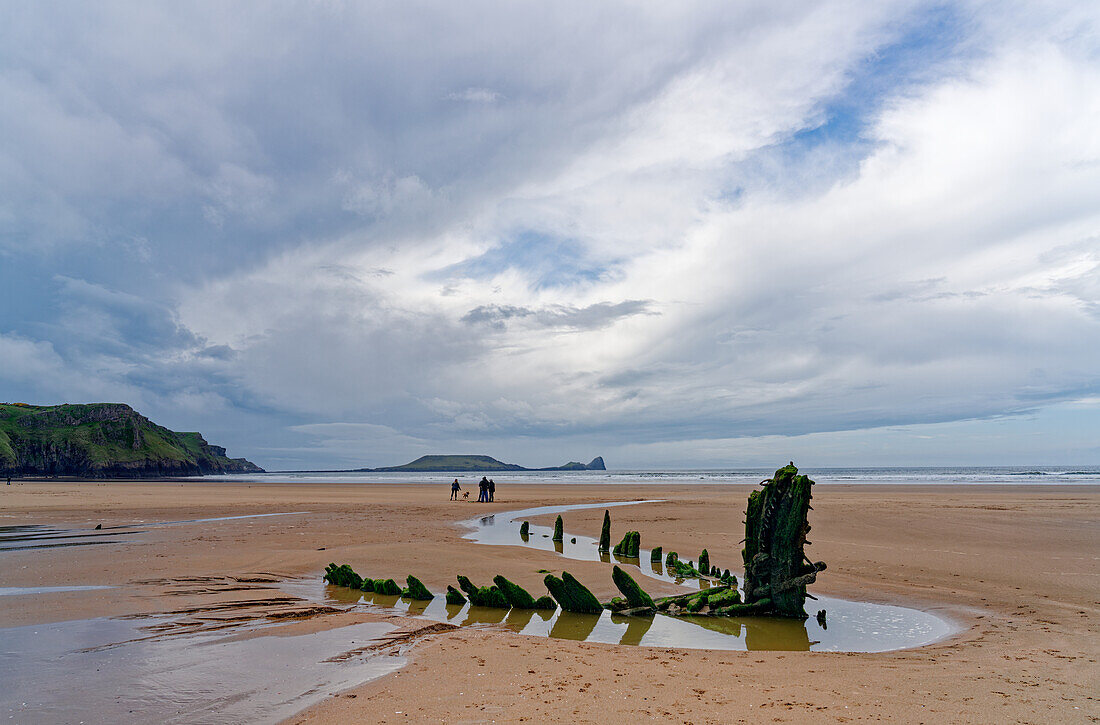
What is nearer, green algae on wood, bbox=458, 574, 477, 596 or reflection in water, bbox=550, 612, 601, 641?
reflection in water, bbox=550, 612, 601, 641

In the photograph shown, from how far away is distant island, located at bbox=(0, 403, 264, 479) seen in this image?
9381 cm

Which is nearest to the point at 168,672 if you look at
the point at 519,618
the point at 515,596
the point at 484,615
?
the point at 484,615

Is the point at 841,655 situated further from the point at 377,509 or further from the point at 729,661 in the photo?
the point at 377,509

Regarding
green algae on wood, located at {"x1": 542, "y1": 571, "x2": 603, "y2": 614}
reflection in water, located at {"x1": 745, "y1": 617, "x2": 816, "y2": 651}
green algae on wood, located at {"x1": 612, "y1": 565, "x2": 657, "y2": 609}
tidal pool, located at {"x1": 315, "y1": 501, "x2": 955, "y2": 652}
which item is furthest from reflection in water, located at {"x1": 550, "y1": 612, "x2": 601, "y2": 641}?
reflection in water, located at {"x1": 745, "y1": 617, "x2": 816, "y2": 651}

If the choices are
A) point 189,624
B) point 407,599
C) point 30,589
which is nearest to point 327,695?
point 189,624

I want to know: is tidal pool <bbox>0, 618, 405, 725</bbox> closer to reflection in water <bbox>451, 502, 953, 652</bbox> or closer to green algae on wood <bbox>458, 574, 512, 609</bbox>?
green algae on wood <bbox>458, 574, 512, 609</bbox>

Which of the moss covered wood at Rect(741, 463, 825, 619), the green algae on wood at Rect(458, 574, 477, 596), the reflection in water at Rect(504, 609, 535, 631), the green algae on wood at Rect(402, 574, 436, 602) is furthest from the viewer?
the green algae on wood at Rect(402, 574, 436, 602)

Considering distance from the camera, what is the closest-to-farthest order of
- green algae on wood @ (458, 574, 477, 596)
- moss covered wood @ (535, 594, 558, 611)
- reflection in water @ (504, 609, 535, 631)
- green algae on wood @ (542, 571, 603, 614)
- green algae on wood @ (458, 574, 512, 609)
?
reflection in water @ (504, 609, 535, 631)
green algae on wood @ (542, 571, 603, 614)
moss covered wood @ (535, 594, 558, 611)
green algae on wood @ (458, 574, 512, 609)
green algae on wood @ (458, 574, 477, 596)

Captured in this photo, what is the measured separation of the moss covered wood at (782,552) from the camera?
422 inches

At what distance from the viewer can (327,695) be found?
21.1 ft

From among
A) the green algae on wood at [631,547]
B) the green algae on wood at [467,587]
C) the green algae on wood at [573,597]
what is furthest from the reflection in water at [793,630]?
the green algae on wood at [631,547]

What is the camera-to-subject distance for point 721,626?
10477 millimetres

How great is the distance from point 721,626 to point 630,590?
5.61ft

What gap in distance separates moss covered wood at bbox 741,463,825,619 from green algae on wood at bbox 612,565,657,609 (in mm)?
1895
